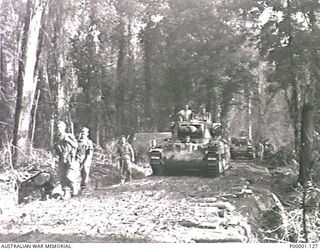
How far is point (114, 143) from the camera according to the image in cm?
251

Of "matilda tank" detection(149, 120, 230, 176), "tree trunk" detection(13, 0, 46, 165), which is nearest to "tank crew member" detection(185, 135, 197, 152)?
"matilda tank" detection(149, 120, 230, 176)

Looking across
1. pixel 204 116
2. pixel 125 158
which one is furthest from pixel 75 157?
pixel 204 116

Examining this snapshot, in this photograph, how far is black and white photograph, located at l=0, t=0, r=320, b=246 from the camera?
247 centimetres

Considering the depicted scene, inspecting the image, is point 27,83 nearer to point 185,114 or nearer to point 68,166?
point 68,166

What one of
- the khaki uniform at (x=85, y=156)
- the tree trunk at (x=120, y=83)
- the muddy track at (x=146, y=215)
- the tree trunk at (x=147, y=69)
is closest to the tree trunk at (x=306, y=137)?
the muddy track at (x=146, y=215)

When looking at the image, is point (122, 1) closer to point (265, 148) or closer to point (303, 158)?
point (265, 148)

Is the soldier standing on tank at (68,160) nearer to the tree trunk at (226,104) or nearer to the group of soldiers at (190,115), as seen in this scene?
the group of soldiers at (190,115)

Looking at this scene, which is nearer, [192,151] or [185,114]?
[185,114]

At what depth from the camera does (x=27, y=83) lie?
250 cm

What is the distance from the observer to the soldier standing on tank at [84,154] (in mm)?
2486

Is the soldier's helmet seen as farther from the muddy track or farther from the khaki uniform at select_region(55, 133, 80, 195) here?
the muddy track

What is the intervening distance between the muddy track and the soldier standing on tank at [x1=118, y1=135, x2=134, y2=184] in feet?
0.14

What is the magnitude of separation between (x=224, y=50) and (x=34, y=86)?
849mm

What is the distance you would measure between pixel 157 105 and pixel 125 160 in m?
0.28
